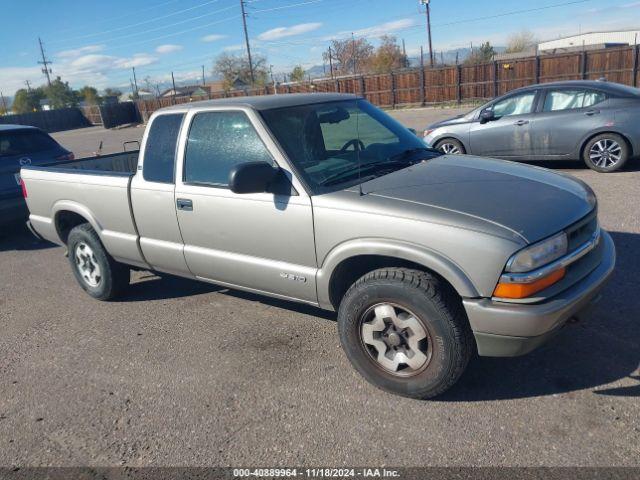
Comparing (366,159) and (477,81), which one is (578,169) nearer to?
(366,159)

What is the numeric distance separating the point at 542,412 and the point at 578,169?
7.21 metres

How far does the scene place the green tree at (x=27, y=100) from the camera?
81.6m

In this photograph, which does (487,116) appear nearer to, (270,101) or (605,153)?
(605,153)

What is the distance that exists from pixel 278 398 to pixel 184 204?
1.70 meters

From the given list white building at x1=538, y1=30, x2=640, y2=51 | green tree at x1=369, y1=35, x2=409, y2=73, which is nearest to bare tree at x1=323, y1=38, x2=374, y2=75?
green tree at x1=369, y1=35, x2=409, y2=73

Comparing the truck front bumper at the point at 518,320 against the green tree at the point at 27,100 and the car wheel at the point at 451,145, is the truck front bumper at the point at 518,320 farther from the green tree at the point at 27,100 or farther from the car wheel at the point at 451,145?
the green tree at the point at 27,100

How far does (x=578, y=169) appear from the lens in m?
9.01

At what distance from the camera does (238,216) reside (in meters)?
3.74

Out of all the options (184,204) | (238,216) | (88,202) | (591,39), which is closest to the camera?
(238,216)

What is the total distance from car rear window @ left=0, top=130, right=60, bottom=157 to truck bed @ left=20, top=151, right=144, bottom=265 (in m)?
3.04

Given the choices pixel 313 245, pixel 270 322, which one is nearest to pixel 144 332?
pixel 270 322

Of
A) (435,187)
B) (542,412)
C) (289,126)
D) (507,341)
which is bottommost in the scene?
(542,412)

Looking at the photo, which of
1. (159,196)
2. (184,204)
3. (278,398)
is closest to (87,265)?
(159,196)

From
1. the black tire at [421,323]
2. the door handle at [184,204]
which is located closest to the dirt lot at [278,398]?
the black tire at [421,323]
